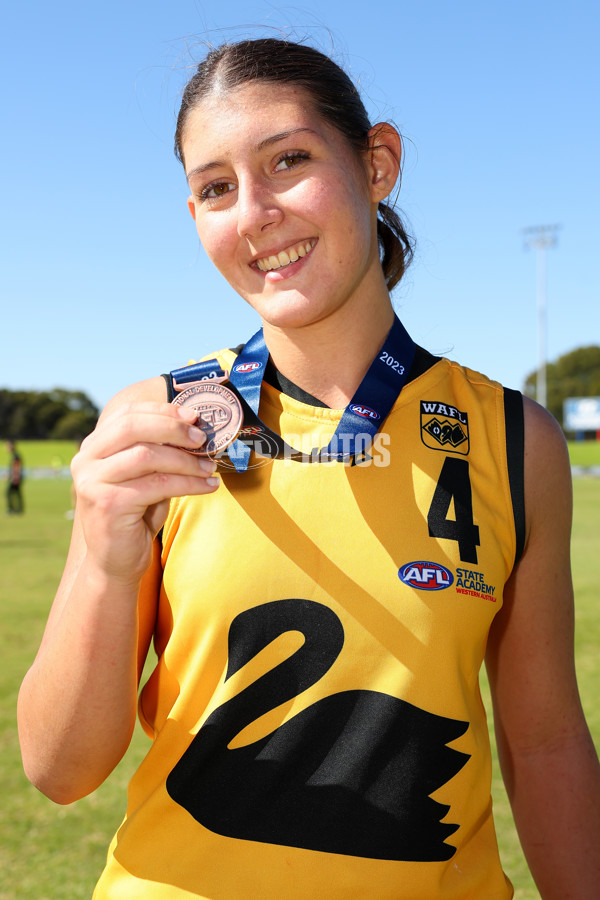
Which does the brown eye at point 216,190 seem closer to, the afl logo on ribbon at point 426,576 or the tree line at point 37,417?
the afl logo on ribbon at point 426,576

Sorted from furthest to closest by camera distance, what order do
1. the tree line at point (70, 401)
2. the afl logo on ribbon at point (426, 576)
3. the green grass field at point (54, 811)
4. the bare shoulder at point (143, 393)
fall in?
1. the tree line at point (70, 401)
2. the green grass field at point (54, 811)
3. the bare shoulder at point (143, 393)
4. the afl logo on ribbon at point (426, 576)

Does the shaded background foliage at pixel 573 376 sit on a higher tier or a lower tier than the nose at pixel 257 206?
higher

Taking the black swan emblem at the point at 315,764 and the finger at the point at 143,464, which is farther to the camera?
the black swan emblem at the point at 315,764

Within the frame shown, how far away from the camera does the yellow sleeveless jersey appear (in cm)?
126

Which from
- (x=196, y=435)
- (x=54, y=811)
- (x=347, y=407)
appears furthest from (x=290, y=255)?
(x=54, y=811)

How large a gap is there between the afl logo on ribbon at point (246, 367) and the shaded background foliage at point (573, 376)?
9577cm

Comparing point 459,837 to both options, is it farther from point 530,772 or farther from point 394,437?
point 394,437

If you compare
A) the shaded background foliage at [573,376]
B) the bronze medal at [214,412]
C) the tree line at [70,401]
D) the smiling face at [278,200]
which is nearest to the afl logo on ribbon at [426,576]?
the bronze medal at [214,412]

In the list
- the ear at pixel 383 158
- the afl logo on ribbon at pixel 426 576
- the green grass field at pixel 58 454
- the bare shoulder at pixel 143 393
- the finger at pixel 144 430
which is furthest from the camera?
the green grass field at pixel 58 454

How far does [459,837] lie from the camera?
1.32m

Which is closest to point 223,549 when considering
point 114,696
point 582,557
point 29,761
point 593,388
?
point 114,696

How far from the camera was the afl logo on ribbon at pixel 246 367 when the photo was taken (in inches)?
58.3

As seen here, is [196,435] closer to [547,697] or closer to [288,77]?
[288,77]

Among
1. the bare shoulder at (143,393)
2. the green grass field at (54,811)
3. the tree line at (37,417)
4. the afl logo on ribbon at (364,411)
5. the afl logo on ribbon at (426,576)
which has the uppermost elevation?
the tree line at (37,417)
